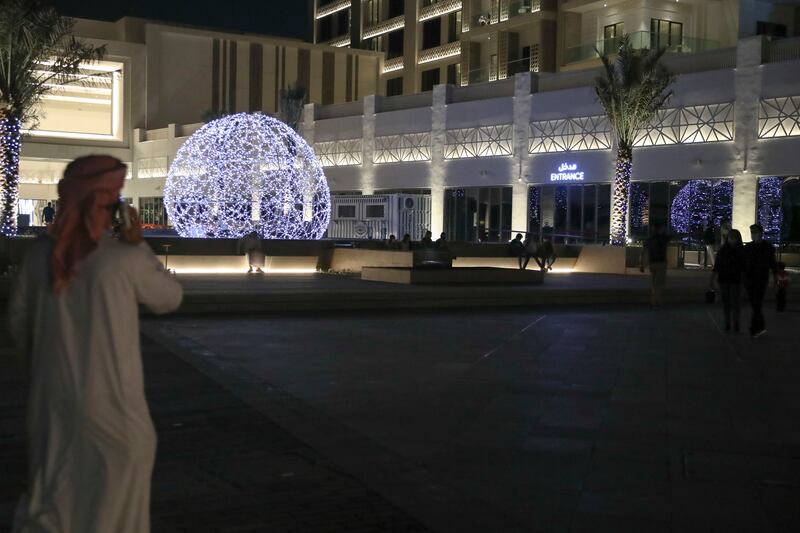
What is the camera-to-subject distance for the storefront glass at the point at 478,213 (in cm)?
4484

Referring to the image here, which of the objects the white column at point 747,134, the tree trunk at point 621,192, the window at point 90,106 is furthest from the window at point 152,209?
the white column at point 747,134

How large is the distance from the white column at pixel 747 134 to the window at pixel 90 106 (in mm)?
42762

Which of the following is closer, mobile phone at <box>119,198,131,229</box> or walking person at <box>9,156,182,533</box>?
walking person at <box>9,156,182,533</box>

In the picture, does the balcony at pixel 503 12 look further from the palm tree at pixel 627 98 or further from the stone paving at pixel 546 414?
the stone paving at pixel 546 414

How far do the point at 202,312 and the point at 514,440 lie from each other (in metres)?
9.69

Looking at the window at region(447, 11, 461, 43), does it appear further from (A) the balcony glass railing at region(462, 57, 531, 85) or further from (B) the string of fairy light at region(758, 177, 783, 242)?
(B) the string of fairy light at region(758, 177, 783, 242)

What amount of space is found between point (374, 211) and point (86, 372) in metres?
36.2

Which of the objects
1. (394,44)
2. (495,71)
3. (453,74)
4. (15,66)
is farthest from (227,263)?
(394,44)

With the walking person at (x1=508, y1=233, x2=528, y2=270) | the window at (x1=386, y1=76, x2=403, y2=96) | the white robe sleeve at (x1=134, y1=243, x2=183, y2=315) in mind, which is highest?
the window at (x1=386, y1=76, x2=403, y2=96)

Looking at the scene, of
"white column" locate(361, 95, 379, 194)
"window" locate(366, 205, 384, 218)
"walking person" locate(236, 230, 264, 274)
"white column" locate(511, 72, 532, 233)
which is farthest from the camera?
"white column" locate(361, 95, 379, 194)

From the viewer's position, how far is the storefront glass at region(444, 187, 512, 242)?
44844 millimetres

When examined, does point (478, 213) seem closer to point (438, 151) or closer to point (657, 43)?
point (438, 151)

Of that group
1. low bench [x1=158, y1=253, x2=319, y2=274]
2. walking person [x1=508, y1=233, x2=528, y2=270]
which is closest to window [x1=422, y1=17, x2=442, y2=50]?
walking person [x1=508, y1=233, x2=528, y2=270]

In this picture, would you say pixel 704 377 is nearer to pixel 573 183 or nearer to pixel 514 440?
pixel 514 440
